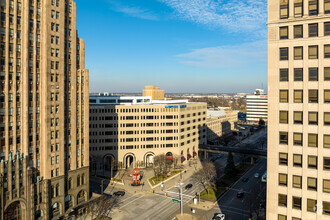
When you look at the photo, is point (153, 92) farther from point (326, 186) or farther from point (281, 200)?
point (326, 186)

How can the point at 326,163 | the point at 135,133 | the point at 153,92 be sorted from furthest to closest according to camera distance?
the point at 153,92, the point at 135,133, the point at 326,163

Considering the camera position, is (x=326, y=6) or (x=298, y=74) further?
(x=298, y=74)

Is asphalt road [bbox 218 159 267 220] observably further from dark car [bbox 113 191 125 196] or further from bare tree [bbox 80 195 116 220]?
bare tree [bbox 80 195 116 220]

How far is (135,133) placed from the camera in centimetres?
11931

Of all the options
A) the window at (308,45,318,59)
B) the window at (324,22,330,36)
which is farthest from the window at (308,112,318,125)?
the window at (324,22,330,36)

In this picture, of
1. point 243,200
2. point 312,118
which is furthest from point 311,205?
point 243,200

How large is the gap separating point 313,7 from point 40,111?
59.1 m

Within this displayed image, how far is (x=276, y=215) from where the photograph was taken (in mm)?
36000

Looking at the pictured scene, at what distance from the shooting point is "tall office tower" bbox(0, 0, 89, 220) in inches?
2281

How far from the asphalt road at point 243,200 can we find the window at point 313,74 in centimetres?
4180

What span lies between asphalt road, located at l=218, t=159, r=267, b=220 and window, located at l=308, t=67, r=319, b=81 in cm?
4180

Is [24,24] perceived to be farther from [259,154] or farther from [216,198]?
[259,154]

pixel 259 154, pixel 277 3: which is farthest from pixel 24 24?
pixel 259 154

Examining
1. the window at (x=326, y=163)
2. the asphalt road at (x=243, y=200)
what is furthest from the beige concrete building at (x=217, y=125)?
the window at (x=326, y=163)
